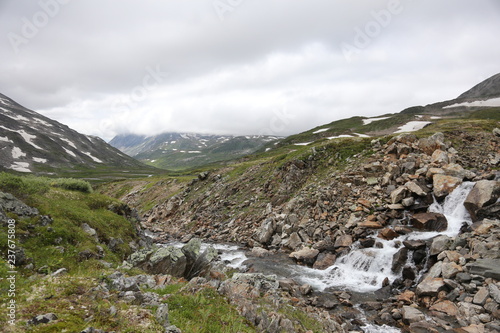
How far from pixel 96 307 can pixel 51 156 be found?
795 feet

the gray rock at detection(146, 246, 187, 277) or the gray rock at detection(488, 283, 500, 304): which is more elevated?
the gray rock at detection(146, 246, 187, 277)

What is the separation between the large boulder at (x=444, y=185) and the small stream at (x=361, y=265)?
49cm

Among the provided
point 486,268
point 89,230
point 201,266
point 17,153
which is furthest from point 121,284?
point 17,153

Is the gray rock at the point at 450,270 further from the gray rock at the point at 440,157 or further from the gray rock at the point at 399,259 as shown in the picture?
the gray rock at the point at 440,157

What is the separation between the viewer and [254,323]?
11188 millimetres

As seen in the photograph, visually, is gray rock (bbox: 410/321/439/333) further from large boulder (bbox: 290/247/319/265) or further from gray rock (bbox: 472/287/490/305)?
large boulder (bbox: 290/247/319/265)

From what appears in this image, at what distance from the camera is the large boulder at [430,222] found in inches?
941

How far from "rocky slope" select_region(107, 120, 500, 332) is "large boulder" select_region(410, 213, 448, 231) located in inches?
3.4

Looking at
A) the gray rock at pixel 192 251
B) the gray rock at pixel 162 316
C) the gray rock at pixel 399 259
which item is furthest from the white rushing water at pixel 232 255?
the gray rock at pixel 162 316

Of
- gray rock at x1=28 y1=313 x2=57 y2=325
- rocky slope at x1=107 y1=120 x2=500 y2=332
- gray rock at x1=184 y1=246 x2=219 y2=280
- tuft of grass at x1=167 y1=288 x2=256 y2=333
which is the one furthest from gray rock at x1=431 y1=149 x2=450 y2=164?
gray rock at x1=28 y1=313 x2=57 y2=325

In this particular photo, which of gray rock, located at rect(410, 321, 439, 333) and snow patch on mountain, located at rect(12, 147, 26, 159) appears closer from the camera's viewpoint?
gray rock, located at rect(410, 321, 439, 333)

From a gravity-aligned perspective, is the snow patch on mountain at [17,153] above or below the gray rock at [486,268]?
above

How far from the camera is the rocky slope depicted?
54.6ft

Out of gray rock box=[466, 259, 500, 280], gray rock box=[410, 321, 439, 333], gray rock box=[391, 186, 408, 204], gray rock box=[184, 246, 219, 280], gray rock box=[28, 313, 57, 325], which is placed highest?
gray rock box=[28, 313, 57, 325]
